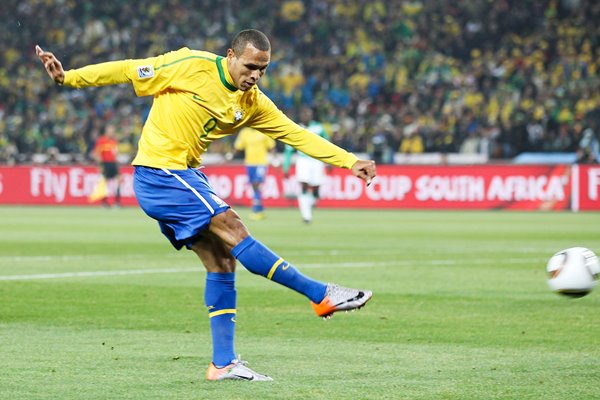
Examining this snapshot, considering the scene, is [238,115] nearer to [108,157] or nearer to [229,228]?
[229,228]

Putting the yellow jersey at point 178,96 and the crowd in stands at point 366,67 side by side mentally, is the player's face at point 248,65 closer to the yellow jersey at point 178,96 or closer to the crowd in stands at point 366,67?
the yellow jersey at point 178,96

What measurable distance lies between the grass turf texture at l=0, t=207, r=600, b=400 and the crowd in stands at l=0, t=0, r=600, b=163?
1382cm

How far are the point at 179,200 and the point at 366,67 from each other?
3029cm

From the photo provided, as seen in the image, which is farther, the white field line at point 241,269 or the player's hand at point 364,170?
the white field line at point 241,269

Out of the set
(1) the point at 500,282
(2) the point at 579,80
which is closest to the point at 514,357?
(1) the point at 500,282

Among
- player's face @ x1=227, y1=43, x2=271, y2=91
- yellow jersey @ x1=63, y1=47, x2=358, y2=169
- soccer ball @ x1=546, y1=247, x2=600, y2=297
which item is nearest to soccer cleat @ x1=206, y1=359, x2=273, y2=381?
yellow jersey @ x1=63, y1=47, x2=358, y2=169

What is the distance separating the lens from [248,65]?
6.95 metres

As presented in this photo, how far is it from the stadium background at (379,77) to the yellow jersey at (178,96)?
77.3 ft

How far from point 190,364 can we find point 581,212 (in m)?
23.7

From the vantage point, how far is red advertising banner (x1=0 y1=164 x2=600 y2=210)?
3030 centimetres

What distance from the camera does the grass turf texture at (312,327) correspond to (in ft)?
21.5

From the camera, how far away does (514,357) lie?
768cm

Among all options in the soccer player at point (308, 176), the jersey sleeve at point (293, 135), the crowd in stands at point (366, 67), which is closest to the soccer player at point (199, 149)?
the jersey sleeve at point (293, 135)

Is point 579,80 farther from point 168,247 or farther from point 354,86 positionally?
point 168,247
